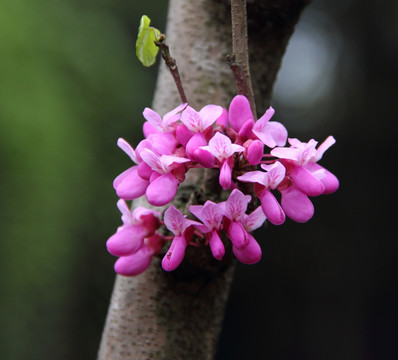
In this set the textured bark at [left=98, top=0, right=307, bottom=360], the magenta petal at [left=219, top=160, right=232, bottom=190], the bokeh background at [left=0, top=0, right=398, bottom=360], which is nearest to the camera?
the magenta petal at [left=219, top=160, right=232, bottom=190]

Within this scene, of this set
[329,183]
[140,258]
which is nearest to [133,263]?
[140,258]

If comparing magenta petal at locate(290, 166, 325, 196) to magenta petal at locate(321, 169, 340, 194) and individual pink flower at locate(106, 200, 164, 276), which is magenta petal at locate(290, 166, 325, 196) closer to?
magenta petal at locate(321, 169, 340, 194)

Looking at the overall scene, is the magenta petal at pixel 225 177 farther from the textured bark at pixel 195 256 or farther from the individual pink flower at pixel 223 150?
the textured bark at pixel 195 256

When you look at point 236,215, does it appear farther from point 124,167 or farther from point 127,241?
point 124,167

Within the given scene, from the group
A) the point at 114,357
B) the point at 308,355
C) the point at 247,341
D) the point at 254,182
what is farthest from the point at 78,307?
the point at 254,182

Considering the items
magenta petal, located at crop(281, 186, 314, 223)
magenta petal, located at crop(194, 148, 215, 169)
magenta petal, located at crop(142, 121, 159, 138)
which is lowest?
magenta petal, located at crop(281, 186, 314, 223)

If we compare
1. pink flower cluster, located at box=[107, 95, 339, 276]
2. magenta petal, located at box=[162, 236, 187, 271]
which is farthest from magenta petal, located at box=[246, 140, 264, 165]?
magenta petal, located at box=[162, 236, 187, 271]
